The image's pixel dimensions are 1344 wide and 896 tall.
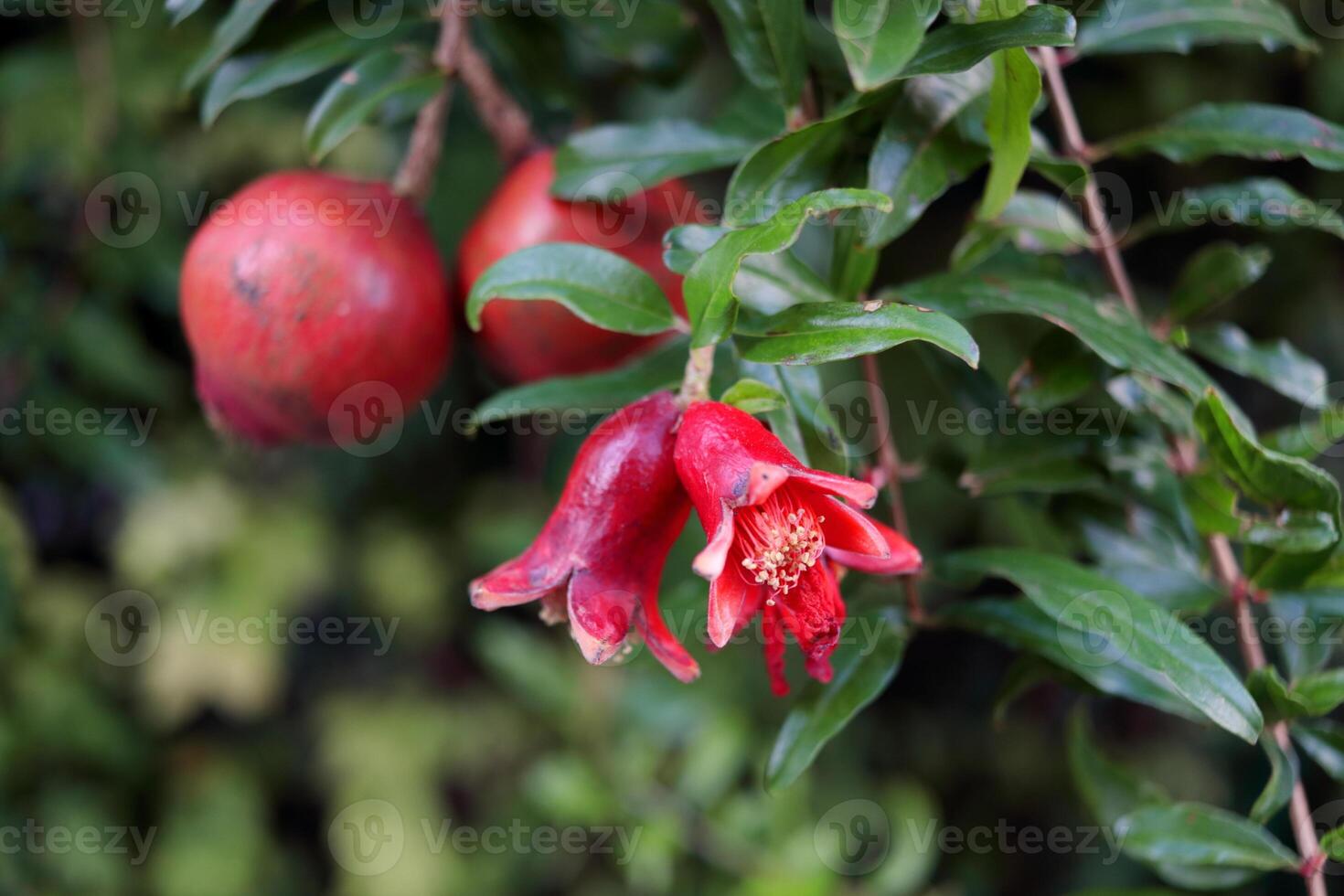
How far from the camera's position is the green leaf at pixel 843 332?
→ 0.43m

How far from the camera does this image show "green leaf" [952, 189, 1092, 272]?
599mm

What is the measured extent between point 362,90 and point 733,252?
0.37 m

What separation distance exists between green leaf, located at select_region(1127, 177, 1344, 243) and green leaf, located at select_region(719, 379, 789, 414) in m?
0.32

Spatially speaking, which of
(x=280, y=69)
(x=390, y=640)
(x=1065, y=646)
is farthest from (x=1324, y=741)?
(x=390, y=640)

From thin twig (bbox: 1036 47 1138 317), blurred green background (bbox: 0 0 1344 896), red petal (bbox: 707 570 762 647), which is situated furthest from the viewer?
blurred green background (bbox: 0 0 1344 896)

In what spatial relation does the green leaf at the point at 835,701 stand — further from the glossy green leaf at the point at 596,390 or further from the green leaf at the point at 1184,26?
the green leaf at the point at 1184,26

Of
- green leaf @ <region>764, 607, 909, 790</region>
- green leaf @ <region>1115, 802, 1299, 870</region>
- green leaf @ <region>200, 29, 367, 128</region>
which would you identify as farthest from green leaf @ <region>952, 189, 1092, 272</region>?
green leaf @ <region>200, 29, 367, 128</region>

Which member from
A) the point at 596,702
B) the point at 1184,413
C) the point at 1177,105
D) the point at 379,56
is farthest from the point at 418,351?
the point at 1177,105

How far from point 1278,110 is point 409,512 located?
42.3 inches

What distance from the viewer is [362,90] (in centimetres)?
71

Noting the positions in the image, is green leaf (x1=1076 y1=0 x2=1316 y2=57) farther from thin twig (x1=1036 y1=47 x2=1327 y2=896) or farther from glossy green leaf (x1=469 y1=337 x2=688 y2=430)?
glossy green leaf (x1=469 y1=337 x2=688 y2=430)

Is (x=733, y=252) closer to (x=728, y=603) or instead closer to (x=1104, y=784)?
(x=728, y=603)

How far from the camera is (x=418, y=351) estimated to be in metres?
0.71

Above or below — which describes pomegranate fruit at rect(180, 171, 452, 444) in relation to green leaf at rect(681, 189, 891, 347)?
below
